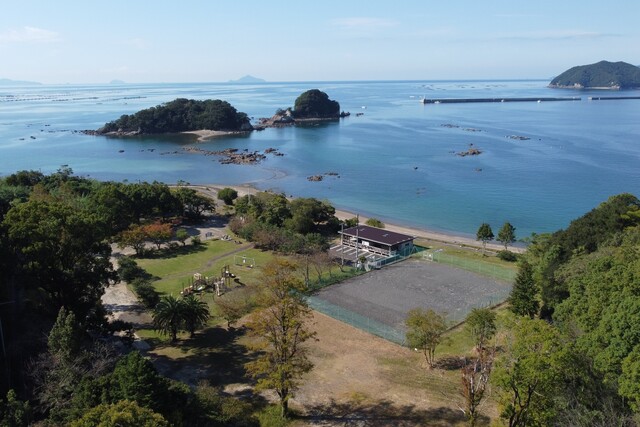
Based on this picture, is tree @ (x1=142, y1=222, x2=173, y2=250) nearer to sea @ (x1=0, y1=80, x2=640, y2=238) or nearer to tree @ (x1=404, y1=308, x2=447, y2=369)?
tree @ (x1=404, y1=308, x2=447, y2=369)

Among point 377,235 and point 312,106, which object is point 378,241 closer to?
point 377,235

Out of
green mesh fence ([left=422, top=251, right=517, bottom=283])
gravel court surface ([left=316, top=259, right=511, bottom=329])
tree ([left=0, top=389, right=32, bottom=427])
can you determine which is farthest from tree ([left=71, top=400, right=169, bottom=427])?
green mesh fence ([left=422, top=251, right=517, bottom=283])

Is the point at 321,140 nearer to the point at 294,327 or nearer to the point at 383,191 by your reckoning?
the point at 383,191

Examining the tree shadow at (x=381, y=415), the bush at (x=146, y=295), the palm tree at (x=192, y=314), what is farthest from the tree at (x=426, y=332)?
the bush at (x=146, y=295)

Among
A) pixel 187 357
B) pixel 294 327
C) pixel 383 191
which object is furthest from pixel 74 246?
pixel 383 191

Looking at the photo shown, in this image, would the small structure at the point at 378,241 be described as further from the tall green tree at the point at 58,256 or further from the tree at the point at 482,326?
the tall green tree at the point at 58,256
